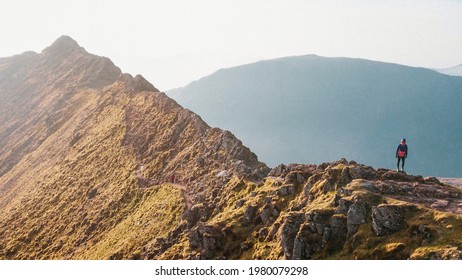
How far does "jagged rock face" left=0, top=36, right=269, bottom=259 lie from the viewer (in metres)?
62.8

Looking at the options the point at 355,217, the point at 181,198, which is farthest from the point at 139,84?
the point at 355,217

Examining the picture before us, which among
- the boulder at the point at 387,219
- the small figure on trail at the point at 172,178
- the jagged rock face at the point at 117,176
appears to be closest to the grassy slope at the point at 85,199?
the jagged rock face at the point at 117,176

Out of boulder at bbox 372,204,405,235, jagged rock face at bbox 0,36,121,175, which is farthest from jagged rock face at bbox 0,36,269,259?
boulder at bbox 372,204,405,235

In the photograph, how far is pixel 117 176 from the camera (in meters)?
87.8

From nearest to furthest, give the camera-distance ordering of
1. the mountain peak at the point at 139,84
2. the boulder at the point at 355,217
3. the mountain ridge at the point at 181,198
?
1. the mountain ridge at the point at 181,198
2. the boulder at the point at 355,217
3. the mountain peak at the point at 139,84

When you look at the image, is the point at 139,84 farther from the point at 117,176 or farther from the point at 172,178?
the point at 172,178

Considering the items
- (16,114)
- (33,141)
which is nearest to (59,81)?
(16,114)

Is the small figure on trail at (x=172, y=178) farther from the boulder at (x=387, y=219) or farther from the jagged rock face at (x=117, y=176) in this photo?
the boulder at (x=387, y=219)

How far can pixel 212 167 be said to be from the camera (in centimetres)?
6856

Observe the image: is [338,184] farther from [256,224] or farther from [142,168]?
[142,168]

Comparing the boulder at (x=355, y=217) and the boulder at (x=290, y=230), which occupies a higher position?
the boulder at (x=355, y=217)

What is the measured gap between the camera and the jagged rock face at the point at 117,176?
6275 cm

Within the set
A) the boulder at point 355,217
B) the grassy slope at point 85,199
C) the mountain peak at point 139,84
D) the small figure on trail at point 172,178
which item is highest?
the mountain peak at point 139,84
